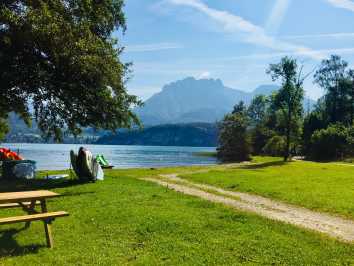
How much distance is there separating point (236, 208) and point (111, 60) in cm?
1084

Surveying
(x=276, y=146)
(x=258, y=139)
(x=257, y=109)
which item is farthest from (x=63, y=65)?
(x=257, y=109)

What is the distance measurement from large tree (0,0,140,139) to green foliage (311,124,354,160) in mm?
52584

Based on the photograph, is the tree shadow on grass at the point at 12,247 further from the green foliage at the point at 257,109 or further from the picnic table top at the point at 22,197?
the green foliage at the point at 257,109

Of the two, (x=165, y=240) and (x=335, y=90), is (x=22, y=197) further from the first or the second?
(x=335, y=90)

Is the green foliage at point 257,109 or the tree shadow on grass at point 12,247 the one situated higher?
the green foliage at point 257,109

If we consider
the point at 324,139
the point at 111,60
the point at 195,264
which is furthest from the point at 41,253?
the point at 324,139

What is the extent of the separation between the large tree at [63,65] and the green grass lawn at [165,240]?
8264 millimetres

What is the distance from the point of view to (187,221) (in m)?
11.9

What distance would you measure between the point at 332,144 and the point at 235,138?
2282cm

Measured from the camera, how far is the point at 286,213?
14523 mm

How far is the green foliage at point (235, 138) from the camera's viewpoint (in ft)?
284

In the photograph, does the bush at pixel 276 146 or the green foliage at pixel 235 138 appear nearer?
the bush at pixel 276 146

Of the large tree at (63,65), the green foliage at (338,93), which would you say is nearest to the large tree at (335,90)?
the green foliage at (338,93)

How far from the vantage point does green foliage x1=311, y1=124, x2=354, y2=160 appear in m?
68.8
